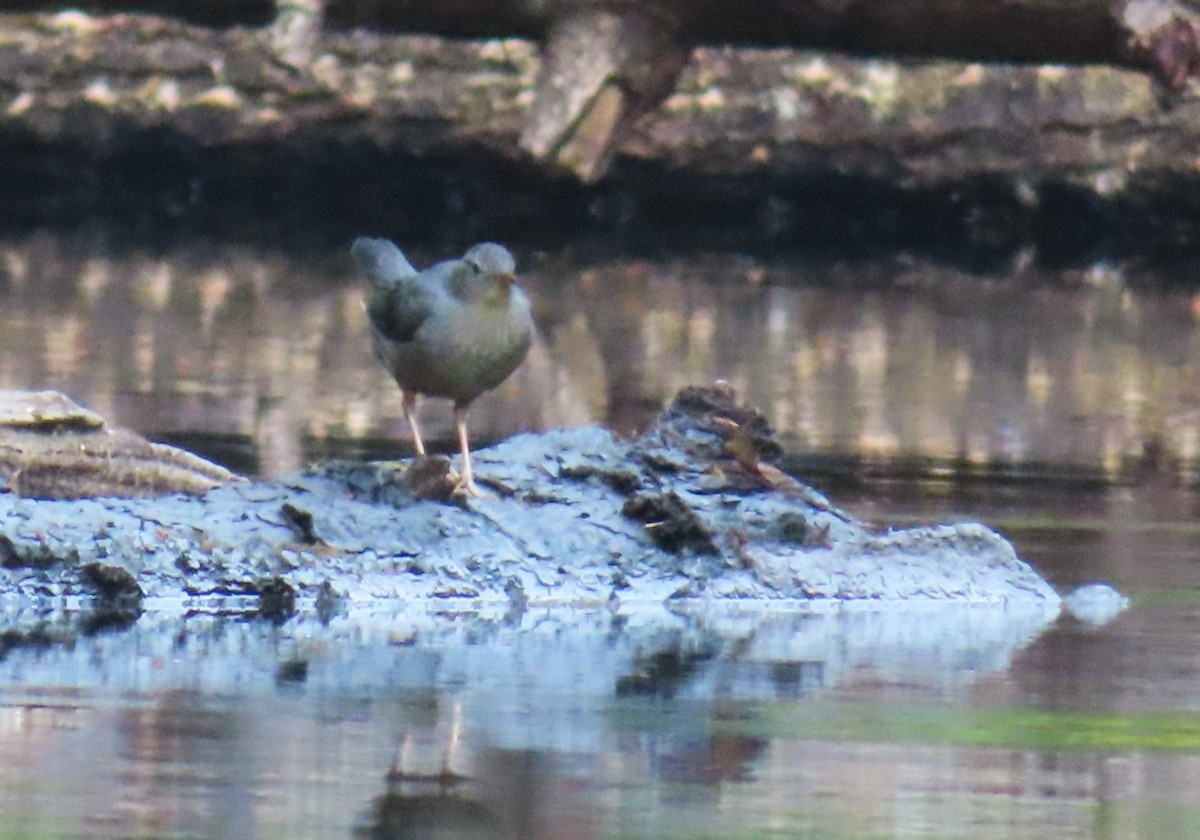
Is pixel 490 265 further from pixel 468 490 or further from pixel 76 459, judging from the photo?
pixel 76 459

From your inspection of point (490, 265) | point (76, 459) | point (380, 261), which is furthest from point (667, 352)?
point (76, 459)

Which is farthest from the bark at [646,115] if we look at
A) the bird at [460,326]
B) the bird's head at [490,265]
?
the bird's head at [490,265]

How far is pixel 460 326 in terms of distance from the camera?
6.04 m

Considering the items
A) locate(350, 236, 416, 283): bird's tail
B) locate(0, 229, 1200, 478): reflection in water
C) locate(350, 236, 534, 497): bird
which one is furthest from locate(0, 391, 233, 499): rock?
locate(0, 229, 1200, 478): reflection in water

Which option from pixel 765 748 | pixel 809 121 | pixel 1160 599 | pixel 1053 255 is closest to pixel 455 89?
pixel 809 121

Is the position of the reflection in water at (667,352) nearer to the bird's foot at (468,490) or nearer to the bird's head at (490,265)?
the bird's head at (490,265)

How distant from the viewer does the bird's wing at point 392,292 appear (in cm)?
612

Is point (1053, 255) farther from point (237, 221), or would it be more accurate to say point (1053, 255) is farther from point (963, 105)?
point (237, 221)

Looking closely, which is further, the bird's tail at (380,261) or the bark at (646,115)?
the bark at (646,115)

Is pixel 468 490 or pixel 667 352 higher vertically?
pixel 667 352

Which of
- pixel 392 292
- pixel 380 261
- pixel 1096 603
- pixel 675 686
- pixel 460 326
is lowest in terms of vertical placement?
pixel 675 686

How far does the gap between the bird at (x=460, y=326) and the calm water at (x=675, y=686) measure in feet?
2.56

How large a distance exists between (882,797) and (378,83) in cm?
1307

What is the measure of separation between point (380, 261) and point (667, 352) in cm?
530
